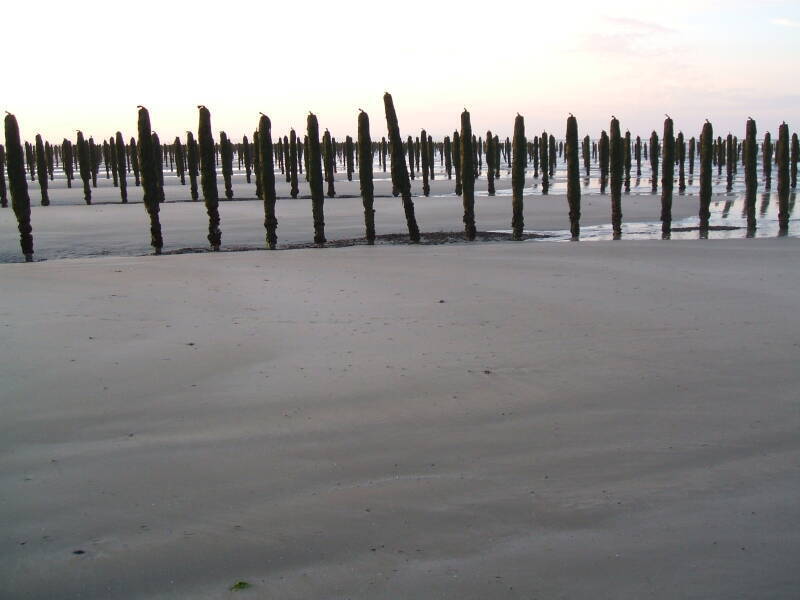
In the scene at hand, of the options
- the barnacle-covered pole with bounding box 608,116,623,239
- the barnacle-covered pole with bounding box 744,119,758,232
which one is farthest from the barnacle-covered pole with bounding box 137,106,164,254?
the barnacle-covered pole with bounding box 744,119,758,232

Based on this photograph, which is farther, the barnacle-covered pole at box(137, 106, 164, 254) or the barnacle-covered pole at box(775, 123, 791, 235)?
the barnacle-covered pole at box(775, 123, 791, 235)

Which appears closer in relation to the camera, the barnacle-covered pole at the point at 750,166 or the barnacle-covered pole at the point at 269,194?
the barnacle-covered pole at the point at 269,194

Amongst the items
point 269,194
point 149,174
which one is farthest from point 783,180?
point 149,174

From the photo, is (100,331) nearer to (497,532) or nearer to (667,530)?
(497,532)

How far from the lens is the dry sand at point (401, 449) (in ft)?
9.73

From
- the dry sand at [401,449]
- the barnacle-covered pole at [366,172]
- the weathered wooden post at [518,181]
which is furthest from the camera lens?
the weathered wooden post at [518,181]

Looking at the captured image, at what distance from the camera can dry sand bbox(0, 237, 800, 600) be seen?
9.73 feet

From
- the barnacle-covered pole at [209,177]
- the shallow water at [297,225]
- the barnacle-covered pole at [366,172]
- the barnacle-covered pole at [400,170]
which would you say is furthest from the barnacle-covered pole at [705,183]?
the barnacle-covered pole at [209,177]

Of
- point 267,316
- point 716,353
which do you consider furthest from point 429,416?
point 267,316

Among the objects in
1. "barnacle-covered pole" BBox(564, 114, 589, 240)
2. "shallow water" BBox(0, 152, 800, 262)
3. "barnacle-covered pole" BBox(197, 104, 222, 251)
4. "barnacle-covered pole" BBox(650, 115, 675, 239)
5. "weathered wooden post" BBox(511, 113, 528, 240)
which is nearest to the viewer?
"barnacle-covered pole" BBox(197, 104, 222, 251)

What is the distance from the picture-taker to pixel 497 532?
3.22m

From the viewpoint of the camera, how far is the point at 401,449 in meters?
4.13

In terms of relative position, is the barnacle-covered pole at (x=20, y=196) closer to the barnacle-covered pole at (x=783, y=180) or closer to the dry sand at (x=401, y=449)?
the dry sand at (x=401, y=449)

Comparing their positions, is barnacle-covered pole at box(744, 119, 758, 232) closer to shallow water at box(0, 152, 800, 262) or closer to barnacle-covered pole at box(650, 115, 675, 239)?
shallow water at box(0, 152, 800, 262)
